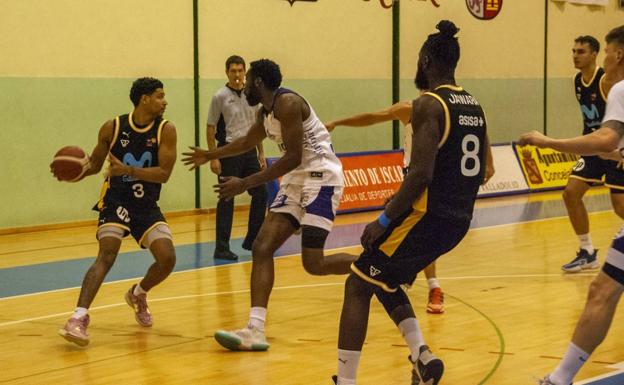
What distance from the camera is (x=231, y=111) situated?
12227 mm

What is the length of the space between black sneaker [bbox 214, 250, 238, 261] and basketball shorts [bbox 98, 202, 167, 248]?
3.59 m

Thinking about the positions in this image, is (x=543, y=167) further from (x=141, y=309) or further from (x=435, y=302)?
(x=141, y=309)

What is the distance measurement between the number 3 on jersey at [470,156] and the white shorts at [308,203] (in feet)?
6.64

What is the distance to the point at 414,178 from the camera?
5.51m

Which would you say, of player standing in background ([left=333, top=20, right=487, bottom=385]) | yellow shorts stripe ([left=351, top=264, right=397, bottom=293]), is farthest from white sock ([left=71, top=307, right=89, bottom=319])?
yellow shorts stripe ([left=351, top=264, right=397, bottom=293])

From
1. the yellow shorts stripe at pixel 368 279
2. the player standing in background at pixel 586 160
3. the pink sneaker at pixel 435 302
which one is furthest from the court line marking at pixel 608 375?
the player standing in background at pixel 586 160

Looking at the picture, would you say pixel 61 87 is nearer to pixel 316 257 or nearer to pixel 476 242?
pixel 476 242

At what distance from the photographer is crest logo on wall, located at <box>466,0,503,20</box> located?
67.7 ft

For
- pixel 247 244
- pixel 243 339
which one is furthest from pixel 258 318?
pixel 247 244

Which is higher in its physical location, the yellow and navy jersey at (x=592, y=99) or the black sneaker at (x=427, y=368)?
the yellow and navy jersey at (x=592, y=99)

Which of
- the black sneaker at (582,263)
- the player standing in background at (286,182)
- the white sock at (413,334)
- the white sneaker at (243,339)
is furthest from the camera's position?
the black sneaker at (582,263)

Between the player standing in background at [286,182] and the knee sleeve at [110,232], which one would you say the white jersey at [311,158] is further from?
the knee sleeve at [110,232]

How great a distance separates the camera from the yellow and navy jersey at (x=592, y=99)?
10734 mm

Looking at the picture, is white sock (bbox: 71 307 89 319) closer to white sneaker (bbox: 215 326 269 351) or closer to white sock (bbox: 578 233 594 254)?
white sneaker (bbox: 215 326 269 351)
